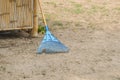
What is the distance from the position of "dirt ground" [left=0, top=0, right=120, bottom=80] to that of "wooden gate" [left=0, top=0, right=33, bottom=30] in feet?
0.83

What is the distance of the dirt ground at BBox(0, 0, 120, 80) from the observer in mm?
5305

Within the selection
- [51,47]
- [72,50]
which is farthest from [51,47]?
[72,50]

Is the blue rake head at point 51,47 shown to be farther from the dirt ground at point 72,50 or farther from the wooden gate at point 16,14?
the wooden gate at point 16,14

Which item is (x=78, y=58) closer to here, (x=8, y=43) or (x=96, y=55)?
(x=96, y=55)

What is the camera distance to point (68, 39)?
7043 mm

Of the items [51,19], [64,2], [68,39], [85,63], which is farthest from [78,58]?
[64,2]

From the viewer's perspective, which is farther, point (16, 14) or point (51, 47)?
point (16, 14)

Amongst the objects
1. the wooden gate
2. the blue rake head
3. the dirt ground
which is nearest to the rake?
the blue rake head

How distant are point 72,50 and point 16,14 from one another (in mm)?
1213

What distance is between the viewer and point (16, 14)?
6.82 metres

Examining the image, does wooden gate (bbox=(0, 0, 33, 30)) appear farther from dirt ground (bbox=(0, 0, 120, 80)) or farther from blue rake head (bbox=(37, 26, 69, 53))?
Answer: blue rake head (bbox=(37, 26, 69, 53))

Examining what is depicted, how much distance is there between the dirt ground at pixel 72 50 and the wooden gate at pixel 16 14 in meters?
0.25

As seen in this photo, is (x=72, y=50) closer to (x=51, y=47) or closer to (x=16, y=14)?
(x=51, y=47)

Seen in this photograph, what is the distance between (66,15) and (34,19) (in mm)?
2040
